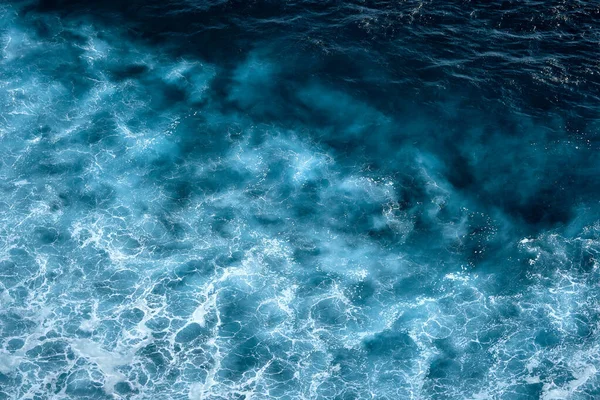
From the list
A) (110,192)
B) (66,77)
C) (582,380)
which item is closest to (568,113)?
(582,380)

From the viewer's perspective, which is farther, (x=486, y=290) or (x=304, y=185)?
(x=304, y=185)

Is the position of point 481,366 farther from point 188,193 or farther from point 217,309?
point 188,193

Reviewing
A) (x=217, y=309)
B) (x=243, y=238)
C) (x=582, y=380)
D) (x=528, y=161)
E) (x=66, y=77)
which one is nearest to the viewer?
(x=582, y=380)

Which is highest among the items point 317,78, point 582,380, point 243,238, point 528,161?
point 317,78

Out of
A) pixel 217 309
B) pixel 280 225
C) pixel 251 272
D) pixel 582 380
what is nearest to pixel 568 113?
pixel 582 380

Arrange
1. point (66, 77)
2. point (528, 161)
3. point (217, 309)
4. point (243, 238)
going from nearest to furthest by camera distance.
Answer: point (217, 309) → point (243, 238) → point (528, 161) → point (66, 77)

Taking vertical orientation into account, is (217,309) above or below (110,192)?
below
